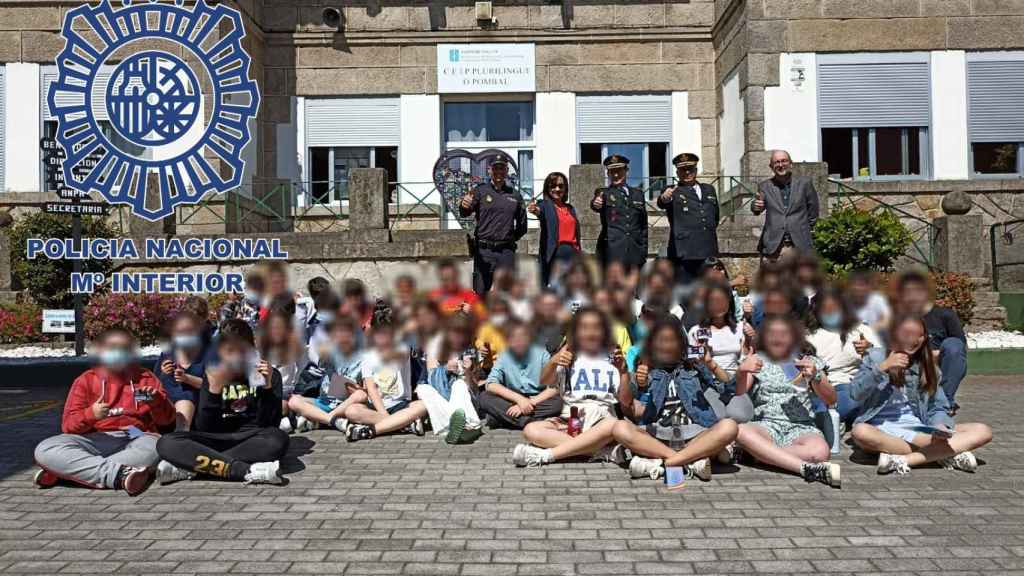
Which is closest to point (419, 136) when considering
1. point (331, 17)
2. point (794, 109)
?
point (331, 17)

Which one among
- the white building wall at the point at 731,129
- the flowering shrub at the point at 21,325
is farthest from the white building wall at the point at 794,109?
the flowering shrub at the point at 21,325

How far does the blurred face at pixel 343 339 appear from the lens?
8.47m

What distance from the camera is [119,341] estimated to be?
6449mm

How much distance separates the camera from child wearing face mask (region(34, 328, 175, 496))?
6.29 meters

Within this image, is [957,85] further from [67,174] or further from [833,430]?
[67,174]

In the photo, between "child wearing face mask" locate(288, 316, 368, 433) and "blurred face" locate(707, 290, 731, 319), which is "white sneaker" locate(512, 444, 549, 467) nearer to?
"blurred face" locate(707, 290, 731, 319)

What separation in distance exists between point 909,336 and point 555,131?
15.5 metres

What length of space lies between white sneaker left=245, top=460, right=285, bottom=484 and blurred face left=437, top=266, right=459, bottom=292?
3628 mm

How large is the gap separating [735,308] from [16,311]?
1244cm

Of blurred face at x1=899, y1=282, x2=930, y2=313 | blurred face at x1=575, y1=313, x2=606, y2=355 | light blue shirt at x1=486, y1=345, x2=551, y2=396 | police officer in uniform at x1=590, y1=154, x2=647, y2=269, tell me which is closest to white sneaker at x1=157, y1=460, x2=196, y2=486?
light blue shirt at x1=486, y1=345, x2=551, y2=396

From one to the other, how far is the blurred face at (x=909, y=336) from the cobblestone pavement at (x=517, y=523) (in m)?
0.93

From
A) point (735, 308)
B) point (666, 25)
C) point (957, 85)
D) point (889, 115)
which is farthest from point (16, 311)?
point (957, 85)

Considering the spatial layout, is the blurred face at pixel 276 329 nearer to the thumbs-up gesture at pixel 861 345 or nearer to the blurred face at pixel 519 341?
the blurred face at pixel 519 341

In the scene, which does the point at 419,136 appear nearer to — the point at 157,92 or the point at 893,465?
the point at 157,92
